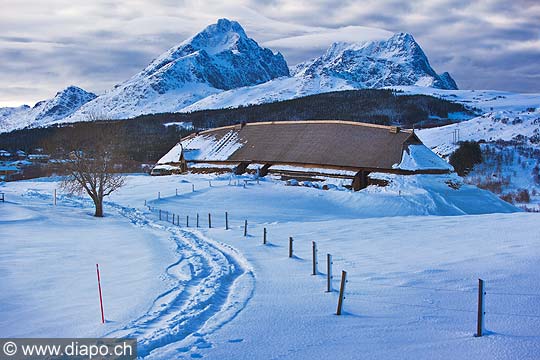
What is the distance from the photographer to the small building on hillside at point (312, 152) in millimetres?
51781

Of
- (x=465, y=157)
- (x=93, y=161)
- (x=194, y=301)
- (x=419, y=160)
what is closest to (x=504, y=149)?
(x=465, y=157)

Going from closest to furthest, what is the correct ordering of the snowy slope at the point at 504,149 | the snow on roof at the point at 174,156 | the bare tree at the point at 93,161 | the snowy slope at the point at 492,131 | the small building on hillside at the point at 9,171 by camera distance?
the bare tree at the point at 93,161 < the snow on roof at the point at 174,156 < the snowy slope at the point at 504,149 < the small building on hillside at the point at 9,171 < the snowy slope at the point at 492,131

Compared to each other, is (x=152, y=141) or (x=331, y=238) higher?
(x=152, y=141)

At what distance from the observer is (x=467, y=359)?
797cm

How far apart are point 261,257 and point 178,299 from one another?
6286 millimetres

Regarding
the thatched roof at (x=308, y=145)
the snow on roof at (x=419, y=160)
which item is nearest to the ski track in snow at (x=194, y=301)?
the snow on roof at (x=419, y=160)

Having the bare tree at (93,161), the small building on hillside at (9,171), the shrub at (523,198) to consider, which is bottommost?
the shrub at (523,198)

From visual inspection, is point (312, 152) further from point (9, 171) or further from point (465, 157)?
point (9, 171)

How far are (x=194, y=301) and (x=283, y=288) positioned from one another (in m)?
2.49

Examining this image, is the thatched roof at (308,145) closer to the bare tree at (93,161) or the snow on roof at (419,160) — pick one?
the snow on roof at (419,160)

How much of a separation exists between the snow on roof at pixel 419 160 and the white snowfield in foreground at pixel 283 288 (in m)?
23.5

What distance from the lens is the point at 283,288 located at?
13.2 meters

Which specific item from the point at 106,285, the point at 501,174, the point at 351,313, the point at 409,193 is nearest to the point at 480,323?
the point at 351,313

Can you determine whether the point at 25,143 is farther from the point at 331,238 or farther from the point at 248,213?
the point at 331,238
